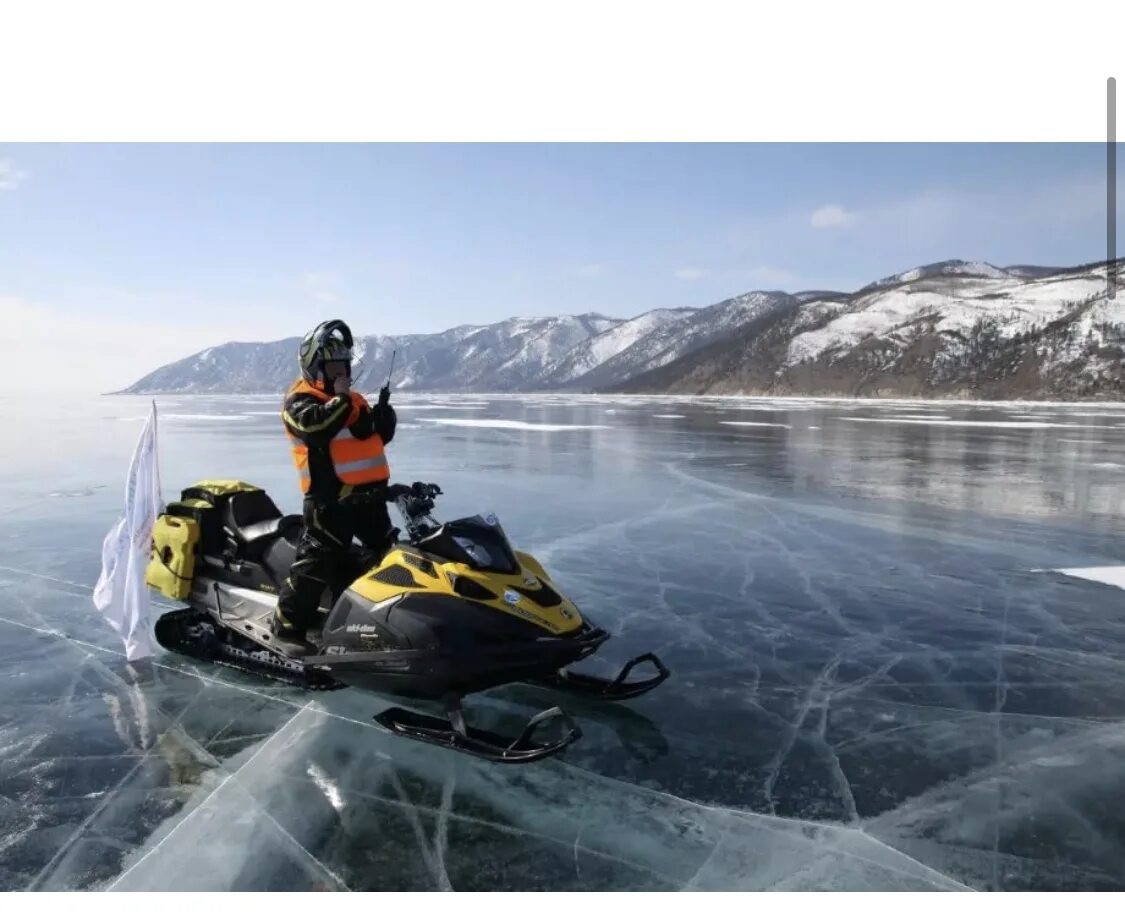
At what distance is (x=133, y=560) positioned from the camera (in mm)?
4816

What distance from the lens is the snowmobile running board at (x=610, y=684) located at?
4.04 meters

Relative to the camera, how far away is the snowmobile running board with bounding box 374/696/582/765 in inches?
130

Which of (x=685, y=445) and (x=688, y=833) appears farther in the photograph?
(x=685, y=445)

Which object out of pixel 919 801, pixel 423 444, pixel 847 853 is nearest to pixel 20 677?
pixel 847 853

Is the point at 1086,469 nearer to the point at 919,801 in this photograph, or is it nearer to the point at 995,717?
the point at 995,717

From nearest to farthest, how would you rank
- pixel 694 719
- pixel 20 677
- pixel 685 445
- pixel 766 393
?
pixel 694 719
pixel 20 677
pixel 685 445
pixel 766 393

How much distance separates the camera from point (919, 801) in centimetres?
318

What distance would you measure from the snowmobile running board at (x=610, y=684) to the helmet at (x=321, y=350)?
2030 mm

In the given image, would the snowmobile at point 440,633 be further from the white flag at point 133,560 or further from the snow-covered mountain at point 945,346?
the snow-covered mountain at point 945,346

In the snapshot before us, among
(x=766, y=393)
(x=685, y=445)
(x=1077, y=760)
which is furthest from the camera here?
(x=766, y=393)

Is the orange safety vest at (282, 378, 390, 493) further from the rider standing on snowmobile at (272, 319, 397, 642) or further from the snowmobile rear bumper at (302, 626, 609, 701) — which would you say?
the snowmobile rear bumper at (302, 626, 609, 701)

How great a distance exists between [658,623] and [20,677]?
3923mm

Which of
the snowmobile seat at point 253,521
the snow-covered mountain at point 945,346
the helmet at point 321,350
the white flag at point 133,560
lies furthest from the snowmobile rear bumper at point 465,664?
the snow-covered mountain at point 945,346

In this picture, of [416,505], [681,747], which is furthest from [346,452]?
[681,747]
